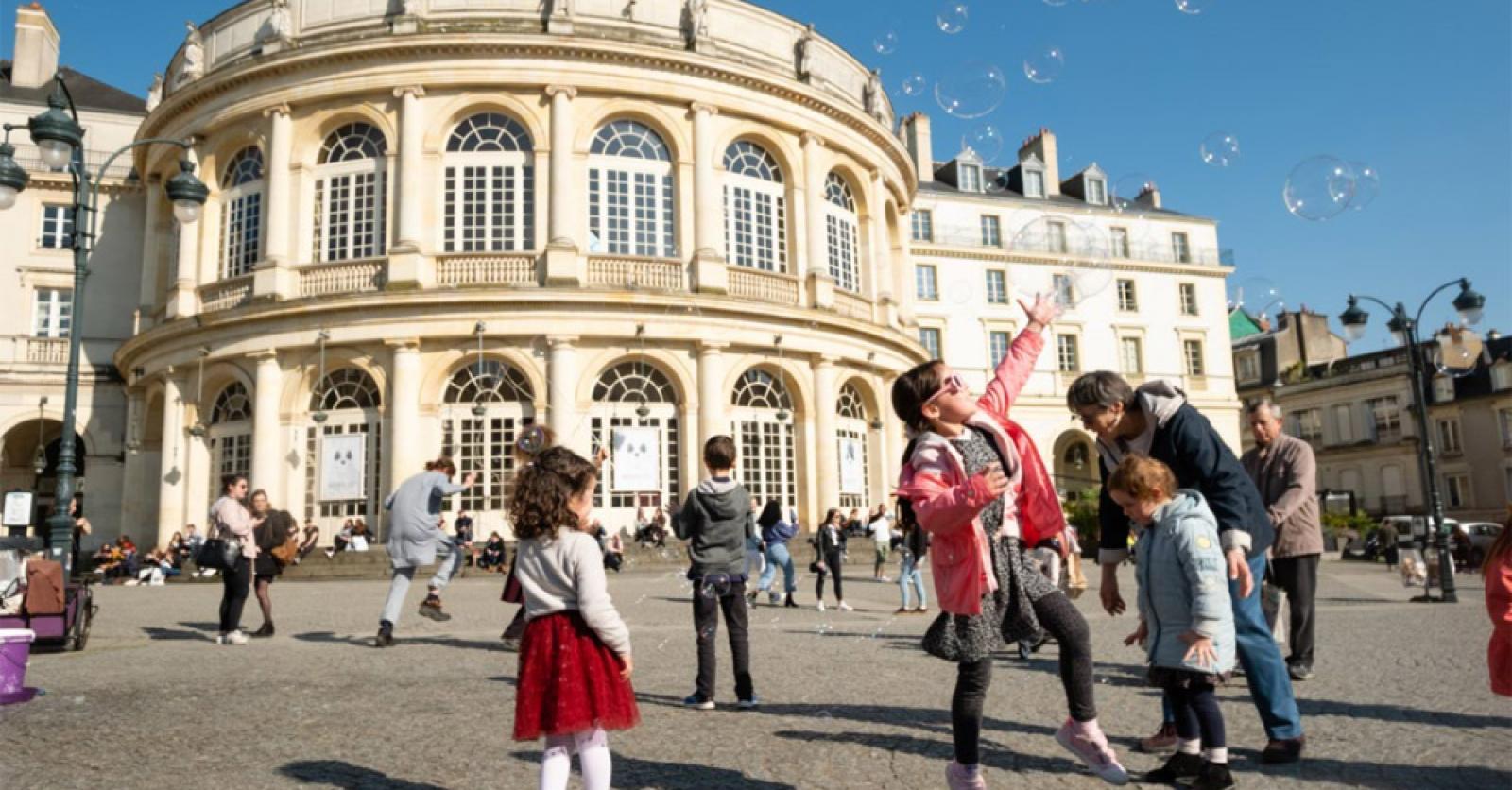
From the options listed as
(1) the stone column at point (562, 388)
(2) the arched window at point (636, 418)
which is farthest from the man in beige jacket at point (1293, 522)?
(2) the arched window at point (636, 418)

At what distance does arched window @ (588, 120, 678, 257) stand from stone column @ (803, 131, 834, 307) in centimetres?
382

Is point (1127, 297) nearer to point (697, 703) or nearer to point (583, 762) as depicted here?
point (697, 703)

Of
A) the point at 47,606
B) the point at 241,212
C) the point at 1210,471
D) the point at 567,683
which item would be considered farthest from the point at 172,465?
the point at 1210,471

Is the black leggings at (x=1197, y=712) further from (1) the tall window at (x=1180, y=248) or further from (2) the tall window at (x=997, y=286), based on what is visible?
(1) the tall window at (x=1180, y=248)

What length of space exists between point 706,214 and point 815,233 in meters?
3.40

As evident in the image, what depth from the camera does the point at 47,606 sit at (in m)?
9.66

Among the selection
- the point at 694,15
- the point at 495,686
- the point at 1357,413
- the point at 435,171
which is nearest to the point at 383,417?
the point at 435,171

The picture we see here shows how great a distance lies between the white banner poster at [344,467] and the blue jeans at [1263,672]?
21.9 metres

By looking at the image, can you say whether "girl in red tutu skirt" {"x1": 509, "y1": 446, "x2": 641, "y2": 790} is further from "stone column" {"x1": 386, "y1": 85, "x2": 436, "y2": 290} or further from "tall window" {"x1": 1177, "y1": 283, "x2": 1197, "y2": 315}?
"tall window" {"x1": 1177, "y1": 283, "x2": 1197, "y2": 315}

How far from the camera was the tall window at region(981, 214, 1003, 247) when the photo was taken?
46750mm

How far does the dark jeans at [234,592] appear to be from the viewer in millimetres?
10336

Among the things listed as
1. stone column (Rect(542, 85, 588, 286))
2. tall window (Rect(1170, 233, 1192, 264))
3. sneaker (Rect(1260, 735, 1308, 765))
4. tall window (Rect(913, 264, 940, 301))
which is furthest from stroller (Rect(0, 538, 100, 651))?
tall window (Rect(1170, 233, 1192, 264))

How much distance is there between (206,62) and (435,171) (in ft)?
28.6

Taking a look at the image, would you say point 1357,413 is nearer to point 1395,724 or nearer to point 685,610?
point 685,610
